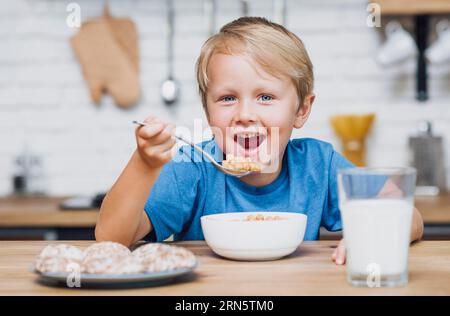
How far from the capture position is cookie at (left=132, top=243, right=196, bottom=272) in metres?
1.04

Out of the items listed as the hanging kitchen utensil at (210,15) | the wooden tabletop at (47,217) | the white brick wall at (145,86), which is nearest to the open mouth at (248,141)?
the wooden tabletop at (47,217)

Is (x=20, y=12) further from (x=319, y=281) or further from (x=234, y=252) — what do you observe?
(x=319, y=281)

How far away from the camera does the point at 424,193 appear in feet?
10.00

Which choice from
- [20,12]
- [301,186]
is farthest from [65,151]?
[301,186]

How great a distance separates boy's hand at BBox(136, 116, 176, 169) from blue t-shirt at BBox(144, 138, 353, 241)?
15.3 inches

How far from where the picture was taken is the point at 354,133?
10.3 ft

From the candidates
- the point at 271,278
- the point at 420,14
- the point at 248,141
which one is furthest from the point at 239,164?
the point at 420,14

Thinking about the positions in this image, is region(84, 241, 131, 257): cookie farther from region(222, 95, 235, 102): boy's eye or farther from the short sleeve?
the short sleeve

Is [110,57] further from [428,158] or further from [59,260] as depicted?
[59,260]

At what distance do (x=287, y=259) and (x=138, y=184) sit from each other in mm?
306

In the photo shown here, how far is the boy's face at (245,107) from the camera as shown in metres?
1.69

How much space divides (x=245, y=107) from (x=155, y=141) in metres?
0.46

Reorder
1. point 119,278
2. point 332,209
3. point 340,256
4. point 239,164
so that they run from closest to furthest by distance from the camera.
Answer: point 119,278
point 340,256
point 239,164
point 332,209

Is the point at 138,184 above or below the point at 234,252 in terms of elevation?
above
